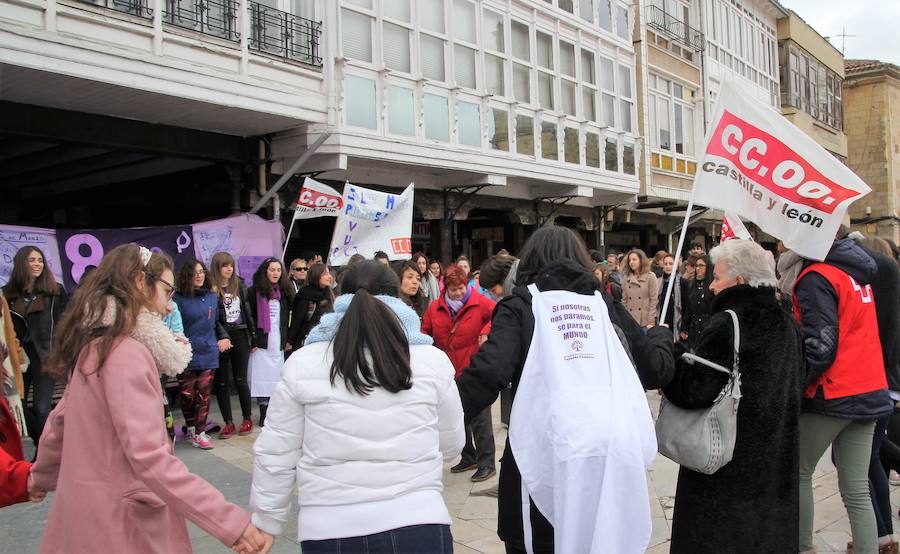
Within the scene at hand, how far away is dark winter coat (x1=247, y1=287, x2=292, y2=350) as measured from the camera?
26.6 feet

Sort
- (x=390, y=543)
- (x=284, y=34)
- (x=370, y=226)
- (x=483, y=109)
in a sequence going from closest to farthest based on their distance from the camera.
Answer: (x=390, y=543)
(x=370, y=226)
(x=284, y=34)
(x=483, y=109)

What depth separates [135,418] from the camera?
7.75 ft

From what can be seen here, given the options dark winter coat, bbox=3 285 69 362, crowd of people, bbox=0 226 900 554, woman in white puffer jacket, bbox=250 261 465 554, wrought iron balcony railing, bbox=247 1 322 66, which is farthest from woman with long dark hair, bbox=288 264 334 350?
woman in white puffer jacket, bbox=250 261 465 554

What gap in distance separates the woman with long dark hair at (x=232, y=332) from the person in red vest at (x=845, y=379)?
18.5ft

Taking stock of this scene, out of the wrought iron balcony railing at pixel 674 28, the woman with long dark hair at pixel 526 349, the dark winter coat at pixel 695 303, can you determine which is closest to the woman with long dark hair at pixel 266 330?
the dark winter coat at pixel 695 303

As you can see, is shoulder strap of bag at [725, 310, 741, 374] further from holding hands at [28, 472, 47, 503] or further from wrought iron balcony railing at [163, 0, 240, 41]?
wrought iron balcony railing at [163, 0, 240, 41]

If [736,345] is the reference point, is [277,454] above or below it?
below

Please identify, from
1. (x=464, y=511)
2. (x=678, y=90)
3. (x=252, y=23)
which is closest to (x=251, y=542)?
(x=464, y=511)

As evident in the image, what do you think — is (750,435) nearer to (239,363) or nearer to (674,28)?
(239,363)

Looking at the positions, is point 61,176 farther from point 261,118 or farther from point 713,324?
point 713,324

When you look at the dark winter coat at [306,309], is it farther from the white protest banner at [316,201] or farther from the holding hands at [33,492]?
the holding hands at [33,492]

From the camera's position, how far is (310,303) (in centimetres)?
815

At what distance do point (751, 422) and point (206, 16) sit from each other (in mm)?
8791

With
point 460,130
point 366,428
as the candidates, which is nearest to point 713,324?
point 366,428
